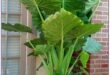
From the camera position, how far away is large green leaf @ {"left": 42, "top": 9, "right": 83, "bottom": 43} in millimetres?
3355

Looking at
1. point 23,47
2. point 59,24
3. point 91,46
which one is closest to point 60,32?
point 59,24

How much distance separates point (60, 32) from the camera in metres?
3.60

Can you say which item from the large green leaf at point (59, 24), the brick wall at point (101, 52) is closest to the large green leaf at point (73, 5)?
the large green leaf at point (59, 24)

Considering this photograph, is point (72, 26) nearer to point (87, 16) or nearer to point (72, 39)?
point (72, 39)

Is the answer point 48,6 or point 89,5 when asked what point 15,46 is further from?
point 89,5

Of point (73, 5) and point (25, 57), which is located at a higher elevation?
point (73, 5)

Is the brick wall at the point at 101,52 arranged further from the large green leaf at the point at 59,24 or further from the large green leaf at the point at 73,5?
the large green leaf at the point at 59,24

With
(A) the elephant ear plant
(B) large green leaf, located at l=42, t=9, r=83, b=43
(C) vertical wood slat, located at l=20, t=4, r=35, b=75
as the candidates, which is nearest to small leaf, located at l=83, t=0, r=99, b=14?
(A) the elephant ear plant

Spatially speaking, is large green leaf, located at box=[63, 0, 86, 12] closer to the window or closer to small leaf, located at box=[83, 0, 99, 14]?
small leaf, located at box=[83, 0, 99, 14]

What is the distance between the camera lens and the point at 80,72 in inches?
177

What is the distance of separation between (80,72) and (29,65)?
805 millimetres

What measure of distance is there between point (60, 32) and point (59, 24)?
15cm

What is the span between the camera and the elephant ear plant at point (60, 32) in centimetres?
358

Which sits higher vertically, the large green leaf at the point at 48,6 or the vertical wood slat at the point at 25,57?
the large green leaf at the point at 48,6
